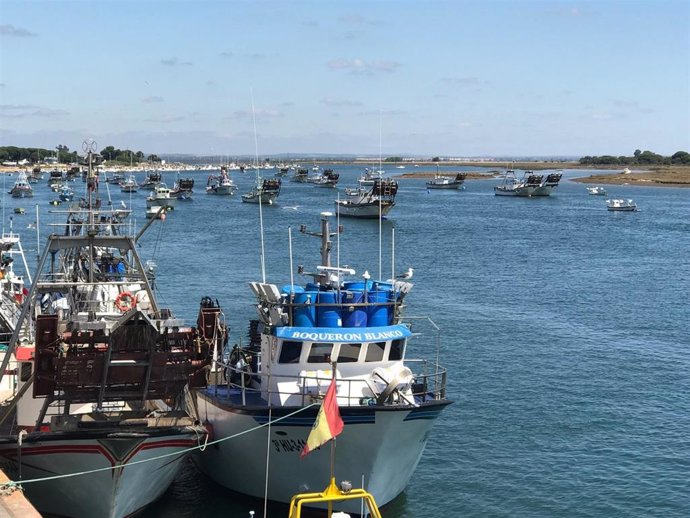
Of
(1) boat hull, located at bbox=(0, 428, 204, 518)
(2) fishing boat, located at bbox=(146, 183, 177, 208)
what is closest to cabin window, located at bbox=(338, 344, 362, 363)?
(1) boat hull, located at bbox=(0, 428, 204, 518)

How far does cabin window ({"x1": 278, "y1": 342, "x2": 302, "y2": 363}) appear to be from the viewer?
24.5 m

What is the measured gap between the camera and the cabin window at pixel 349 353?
24688 millimetres

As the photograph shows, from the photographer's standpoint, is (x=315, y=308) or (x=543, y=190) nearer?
(x=315, y=308)

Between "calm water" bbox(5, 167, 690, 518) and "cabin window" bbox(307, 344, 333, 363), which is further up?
"cabin window" bbox(307, 344, 333, 363)

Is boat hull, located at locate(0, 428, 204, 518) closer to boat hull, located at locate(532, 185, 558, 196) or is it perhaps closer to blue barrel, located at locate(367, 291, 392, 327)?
blue barrel, located at locate(367, 291, 392, 327)

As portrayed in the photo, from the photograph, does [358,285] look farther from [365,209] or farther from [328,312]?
[365,209]

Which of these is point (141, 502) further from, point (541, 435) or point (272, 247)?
point (272, 247)

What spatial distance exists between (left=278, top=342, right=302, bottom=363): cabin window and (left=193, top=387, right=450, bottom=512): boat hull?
1.72 m

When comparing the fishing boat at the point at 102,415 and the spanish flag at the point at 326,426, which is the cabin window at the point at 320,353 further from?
the spanish flag at the point at 326,426

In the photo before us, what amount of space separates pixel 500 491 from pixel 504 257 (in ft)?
172

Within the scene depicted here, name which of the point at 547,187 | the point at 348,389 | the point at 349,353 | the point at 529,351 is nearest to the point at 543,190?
the point at 547,187

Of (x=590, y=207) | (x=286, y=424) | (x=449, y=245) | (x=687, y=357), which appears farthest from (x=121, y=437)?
(x=590, y=207)

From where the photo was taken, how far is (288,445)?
77.3ft

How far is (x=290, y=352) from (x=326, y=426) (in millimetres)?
5790
